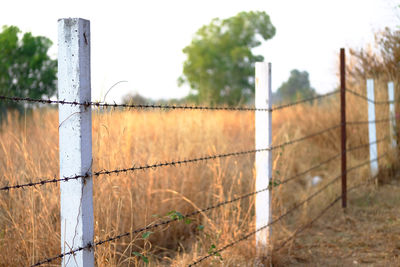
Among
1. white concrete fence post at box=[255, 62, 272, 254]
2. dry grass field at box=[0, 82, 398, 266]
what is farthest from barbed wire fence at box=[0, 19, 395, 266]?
dry grass field at box=[0, 82, 398, 266]

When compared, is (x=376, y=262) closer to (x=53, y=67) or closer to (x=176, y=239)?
(x=176, y=239)

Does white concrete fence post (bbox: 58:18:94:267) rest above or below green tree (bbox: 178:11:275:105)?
below

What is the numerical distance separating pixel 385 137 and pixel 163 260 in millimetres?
5785

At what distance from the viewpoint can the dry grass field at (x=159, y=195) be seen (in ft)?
→ 11.1

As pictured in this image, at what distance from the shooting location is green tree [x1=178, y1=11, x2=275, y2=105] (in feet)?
98.8

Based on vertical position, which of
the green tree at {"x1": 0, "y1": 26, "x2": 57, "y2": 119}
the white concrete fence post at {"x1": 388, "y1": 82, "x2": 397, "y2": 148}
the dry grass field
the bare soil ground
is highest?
the green tree at {"x1": 0, "y1": 26, "x2": 57, "y2": 119}

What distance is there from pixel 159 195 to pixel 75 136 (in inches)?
110

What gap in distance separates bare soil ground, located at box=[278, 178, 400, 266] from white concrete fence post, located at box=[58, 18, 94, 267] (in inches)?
93.1

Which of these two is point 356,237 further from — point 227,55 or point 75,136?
point 227,55

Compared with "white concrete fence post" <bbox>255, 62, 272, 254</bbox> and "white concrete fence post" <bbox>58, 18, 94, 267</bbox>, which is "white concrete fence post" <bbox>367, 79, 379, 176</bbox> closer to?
"white concrete fence post" <bbox>255, 62, 272, 254</bbox>

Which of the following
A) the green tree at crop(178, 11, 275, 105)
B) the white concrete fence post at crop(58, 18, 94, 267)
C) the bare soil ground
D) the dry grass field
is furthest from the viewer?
the green tree at crop(178, 11, 275, 105)

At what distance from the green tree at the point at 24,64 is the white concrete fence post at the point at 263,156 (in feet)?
32.7

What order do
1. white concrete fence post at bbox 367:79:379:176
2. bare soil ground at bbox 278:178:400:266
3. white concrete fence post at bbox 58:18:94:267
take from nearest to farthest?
white concrete fence post at bbox 58:18:94:267, bare soil ground at bbox 278:178:400:266, white concrete fence post at bbox 367:79:379:176

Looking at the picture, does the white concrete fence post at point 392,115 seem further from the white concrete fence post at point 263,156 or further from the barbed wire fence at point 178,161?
the white concrete fence post at point 263,156
